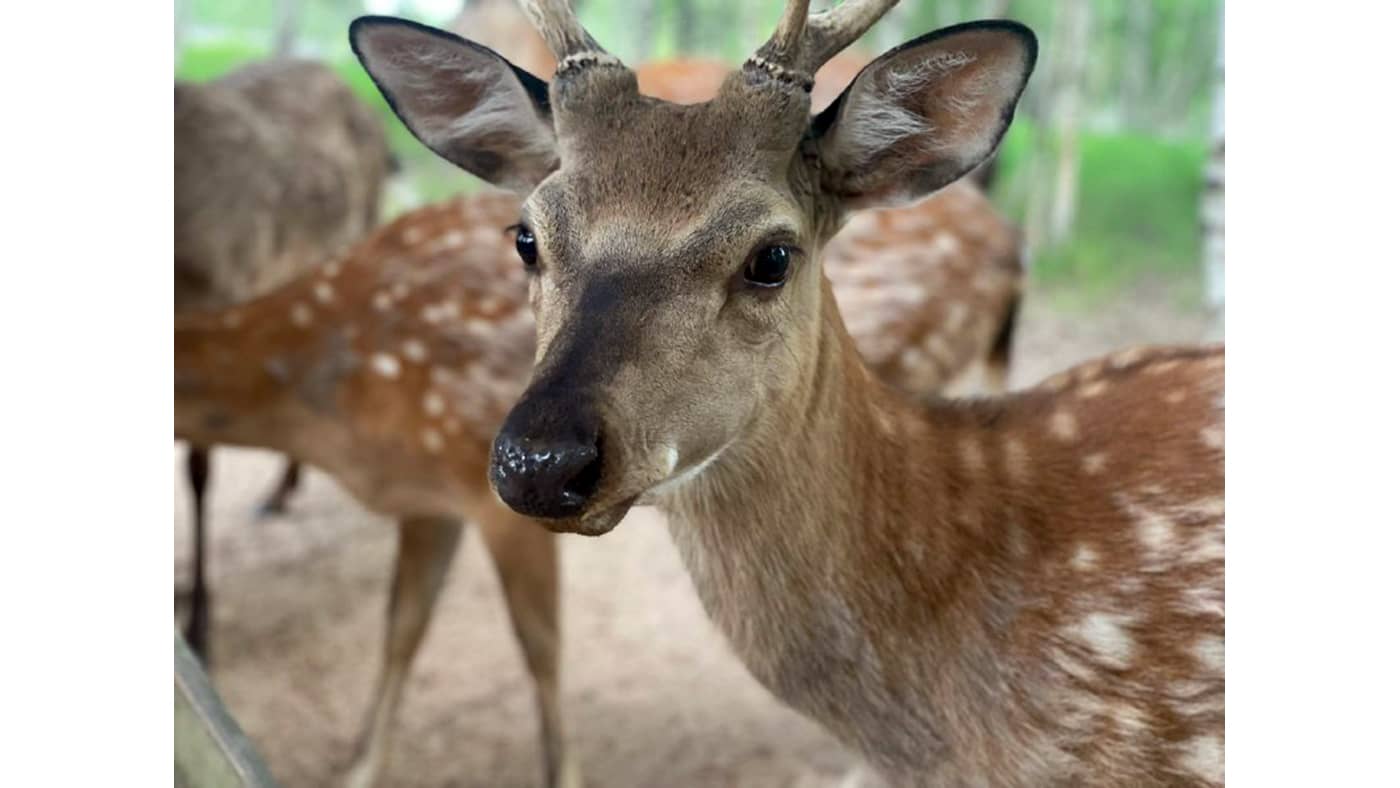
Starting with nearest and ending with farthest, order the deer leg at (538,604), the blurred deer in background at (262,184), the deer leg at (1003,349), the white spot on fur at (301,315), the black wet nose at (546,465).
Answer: the black wet nose at (546,465), the deer leg at (538,604), the white spot on fur at (301,315), the deer leg at (1003,349), the blurred deer in background at (262,184)

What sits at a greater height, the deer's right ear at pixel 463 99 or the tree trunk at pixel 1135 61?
the tree trunk at pixel 1135 61

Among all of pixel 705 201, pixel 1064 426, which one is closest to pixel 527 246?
pixel 705 201

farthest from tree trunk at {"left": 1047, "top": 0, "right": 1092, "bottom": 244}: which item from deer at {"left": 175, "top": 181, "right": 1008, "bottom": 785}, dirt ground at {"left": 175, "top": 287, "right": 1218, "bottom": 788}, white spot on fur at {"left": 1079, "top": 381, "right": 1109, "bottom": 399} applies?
white spot on fur at {"left": 1079, "top": 381, "right": 1109, "bottom": 399}

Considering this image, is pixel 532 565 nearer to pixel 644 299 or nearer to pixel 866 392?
pixel 866 392

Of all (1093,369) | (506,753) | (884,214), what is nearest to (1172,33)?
(884,214)

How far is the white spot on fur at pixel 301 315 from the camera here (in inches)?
97.6

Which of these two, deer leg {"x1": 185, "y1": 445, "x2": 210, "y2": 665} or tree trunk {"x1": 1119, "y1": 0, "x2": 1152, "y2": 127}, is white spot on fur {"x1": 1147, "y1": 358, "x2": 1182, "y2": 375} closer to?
tree trunk {"x1": 1119, "y1": 0, "x2": 1152, "y2": 127}

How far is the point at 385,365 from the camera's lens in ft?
7.97

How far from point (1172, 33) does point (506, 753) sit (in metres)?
1.91

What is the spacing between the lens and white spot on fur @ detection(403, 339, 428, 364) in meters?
2.43

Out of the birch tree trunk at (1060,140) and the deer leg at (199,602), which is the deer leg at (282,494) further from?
the birch tree trunk at (1060,140)

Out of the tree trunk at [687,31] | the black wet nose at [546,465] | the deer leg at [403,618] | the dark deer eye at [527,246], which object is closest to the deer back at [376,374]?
the deer leg at [403,618]
